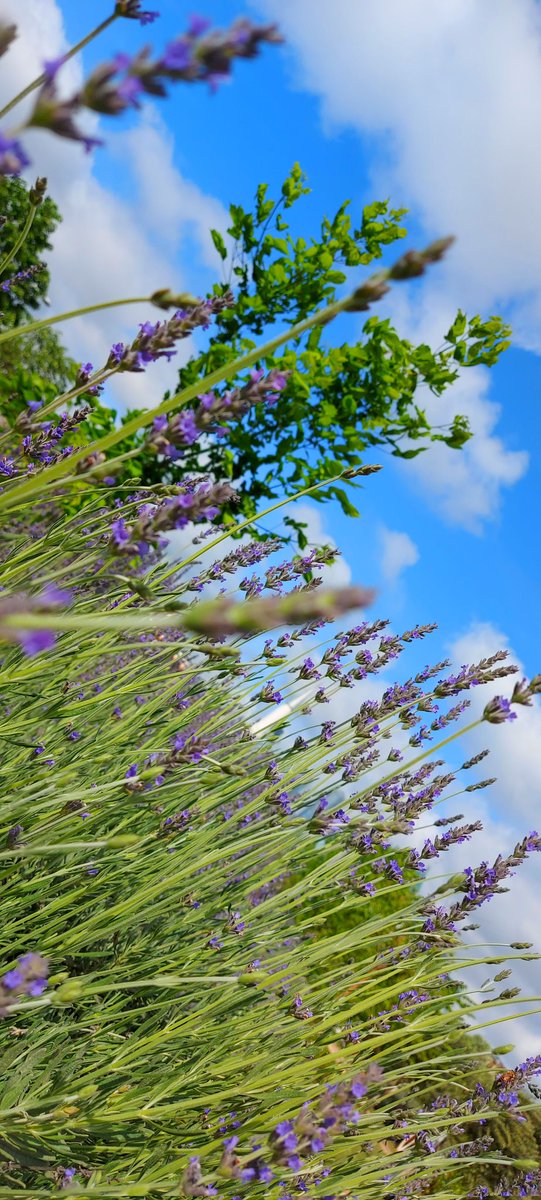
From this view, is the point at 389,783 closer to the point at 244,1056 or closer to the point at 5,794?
the point at 244,1056

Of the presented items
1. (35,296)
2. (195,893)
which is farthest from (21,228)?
(195,893)

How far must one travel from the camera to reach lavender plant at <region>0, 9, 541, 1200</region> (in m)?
1.16

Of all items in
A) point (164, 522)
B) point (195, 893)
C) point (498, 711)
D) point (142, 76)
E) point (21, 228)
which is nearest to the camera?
point (142, 76)

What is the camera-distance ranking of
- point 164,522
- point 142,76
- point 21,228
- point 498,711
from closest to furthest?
point 142,76, point 164,522, point 498,711, point 21,228

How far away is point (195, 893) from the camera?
2320 millimetres

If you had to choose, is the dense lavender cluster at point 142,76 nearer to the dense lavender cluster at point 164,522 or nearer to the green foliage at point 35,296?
the dense lavender cluster at point 164,522

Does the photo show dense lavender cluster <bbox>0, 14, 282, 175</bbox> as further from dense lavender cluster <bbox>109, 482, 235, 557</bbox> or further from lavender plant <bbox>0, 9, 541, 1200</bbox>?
dense lavender cluster <bbox>109, 482, 235, 557</bbox>

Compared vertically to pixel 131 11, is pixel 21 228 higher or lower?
higher

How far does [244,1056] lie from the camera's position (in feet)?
5.90

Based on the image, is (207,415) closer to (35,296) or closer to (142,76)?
(142,76)

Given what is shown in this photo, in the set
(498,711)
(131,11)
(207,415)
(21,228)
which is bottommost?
(498,711)

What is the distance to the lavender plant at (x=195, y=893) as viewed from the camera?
116cm

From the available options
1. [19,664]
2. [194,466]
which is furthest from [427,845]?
[194,466]

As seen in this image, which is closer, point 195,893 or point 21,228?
point 195,893
